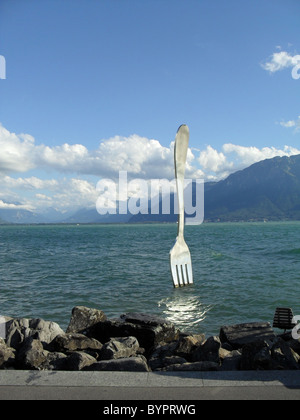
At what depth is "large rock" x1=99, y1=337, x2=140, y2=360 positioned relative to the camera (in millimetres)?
6647

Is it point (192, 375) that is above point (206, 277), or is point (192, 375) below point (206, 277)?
above

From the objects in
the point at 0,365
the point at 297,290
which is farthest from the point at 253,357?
the point at 297,290

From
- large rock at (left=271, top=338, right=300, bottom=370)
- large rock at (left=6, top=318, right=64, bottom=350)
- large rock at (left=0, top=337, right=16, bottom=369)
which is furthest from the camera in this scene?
large rock at (left=6, top=318, right=64, bottom=350)

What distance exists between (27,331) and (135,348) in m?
2.56

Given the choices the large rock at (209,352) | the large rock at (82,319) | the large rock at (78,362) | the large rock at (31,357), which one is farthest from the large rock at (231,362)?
the large rock at (82,319)

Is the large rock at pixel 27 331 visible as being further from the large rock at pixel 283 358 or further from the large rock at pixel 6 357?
the large rock at pixel 283 358

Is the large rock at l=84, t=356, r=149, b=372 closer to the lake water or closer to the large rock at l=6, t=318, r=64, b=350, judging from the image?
the large rock at l=6, t=318, r=64, b=350

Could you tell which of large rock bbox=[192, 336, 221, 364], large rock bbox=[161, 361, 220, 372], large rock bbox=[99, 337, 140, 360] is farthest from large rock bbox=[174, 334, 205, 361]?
large rock bbox=[161, 361, 220, 372]

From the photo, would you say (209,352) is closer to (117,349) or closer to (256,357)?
(256,357)

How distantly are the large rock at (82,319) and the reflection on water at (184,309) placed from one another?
3.47 meters

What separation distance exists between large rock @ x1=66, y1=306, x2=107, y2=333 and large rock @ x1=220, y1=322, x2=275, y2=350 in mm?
3268
